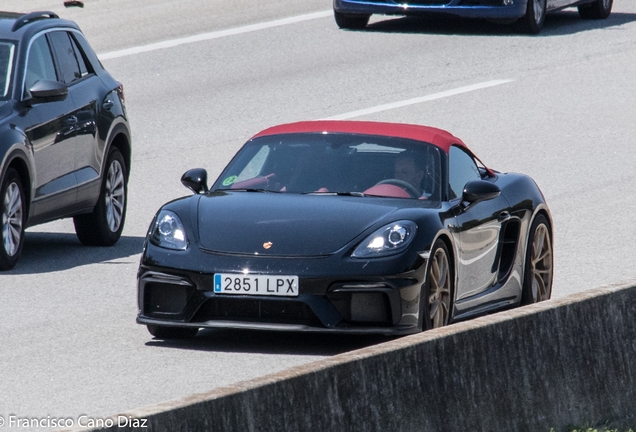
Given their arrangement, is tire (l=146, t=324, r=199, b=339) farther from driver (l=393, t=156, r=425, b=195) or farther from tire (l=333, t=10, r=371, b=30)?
tire (l=333, t=10, r=371, b=30)

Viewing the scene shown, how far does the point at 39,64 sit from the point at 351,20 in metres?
11.3

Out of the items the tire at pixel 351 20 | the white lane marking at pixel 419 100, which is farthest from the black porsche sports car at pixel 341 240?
the tire at pixel 351 20

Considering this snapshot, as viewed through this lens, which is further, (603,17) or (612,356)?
(603,17)

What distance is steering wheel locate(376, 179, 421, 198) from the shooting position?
9.31 m

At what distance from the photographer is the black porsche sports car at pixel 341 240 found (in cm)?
832

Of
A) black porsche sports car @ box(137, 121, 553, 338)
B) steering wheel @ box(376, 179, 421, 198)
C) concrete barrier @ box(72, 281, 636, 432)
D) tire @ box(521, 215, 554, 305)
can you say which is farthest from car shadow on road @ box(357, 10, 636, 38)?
concrete barrier @ box(72, 281, 636, 432)

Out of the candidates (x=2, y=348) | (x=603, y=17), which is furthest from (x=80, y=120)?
(x=603, y=17)

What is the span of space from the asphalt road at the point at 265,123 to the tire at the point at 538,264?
2.05 ft

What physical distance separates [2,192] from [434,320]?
3.78m

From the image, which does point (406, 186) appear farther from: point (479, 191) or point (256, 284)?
point (256, 284)

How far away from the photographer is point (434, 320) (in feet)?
28.5

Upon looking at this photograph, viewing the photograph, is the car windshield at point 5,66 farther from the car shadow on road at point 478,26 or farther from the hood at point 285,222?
the car shadow on road at point 478,26

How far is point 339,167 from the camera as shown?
31.0 feet

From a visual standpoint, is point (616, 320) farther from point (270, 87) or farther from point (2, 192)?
point (270, 87)
